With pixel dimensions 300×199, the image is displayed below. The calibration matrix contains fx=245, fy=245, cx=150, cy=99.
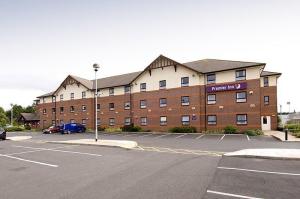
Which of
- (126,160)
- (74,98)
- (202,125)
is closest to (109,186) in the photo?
(126,160)

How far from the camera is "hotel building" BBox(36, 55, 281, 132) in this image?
102 ft

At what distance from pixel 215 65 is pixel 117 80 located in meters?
18.8

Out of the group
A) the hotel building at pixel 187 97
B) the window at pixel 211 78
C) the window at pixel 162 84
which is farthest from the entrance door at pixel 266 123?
the window at pixel 162 84

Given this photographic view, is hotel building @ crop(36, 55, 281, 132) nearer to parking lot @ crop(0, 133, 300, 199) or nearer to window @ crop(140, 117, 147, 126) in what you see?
window @ crop(140, 117, 147, 126)

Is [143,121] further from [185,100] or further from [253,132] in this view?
[253,132]

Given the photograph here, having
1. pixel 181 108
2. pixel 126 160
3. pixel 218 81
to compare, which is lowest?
pixel 126 160

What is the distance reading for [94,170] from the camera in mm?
10406

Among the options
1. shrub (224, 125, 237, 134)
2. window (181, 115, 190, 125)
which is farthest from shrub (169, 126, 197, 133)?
shrub (224, 125, 237, 134)

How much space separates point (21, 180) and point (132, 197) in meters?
4.81

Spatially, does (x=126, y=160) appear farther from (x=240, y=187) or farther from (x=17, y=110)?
(x=17, y=110)

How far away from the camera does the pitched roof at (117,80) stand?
4263cm

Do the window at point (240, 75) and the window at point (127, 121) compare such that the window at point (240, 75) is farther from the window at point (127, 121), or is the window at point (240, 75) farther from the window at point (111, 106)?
the window at point (111, 106)

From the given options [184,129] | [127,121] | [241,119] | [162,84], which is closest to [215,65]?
[162,84]

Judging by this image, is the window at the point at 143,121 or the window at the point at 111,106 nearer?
the window at the point at 143,121
